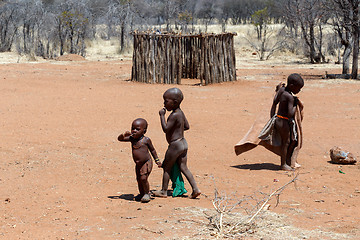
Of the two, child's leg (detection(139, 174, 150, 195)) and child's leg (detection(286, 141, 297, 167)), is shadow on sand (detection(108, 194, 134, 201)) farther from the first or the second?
child's leg (detection(286, 141, 297, 167))

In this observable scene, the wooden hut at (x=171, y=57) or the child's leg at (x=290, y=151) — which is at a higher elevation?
the wooden hut at (x=171, y=57)

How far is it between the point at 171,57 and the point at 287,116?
32.0ft

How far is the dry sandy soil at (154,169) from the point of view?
13.8 ft

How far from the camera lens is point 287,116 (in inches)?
253

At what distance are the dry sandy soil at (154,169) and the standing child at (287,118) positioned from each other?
294 mm

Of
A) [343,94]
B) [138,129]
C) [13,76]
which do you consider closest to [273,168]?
[138,129]

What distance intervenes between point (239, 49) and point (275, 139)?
25.4 m

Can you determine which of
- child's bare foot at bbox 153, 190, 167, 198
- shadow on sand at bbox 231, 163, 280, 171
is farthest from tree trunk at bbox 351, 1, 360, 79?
child's bare foot at bbox 153, 190, 167, 198

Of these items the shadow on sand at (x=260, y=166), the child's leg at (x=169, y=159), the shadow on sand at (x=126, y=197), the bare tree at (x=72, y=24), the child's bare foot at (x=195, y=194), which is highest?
the bare tree at (x=72, y=24)

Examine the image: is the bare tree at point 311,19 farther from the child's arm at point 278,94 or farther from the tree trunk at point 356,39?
the child's arm at point 278,94

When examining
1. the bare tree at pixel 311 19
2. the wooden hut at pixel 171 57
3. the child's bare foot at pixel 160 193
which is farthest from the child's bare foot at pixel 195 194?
the bare tree at pixel 311 19

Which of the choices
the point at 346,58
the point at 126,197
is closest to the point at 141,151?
the point at 126,197

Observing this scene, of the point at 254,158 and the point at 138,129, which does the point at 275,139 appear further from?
the point at 138,129

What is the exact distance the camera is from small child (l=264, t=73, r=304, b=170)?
248 inches
